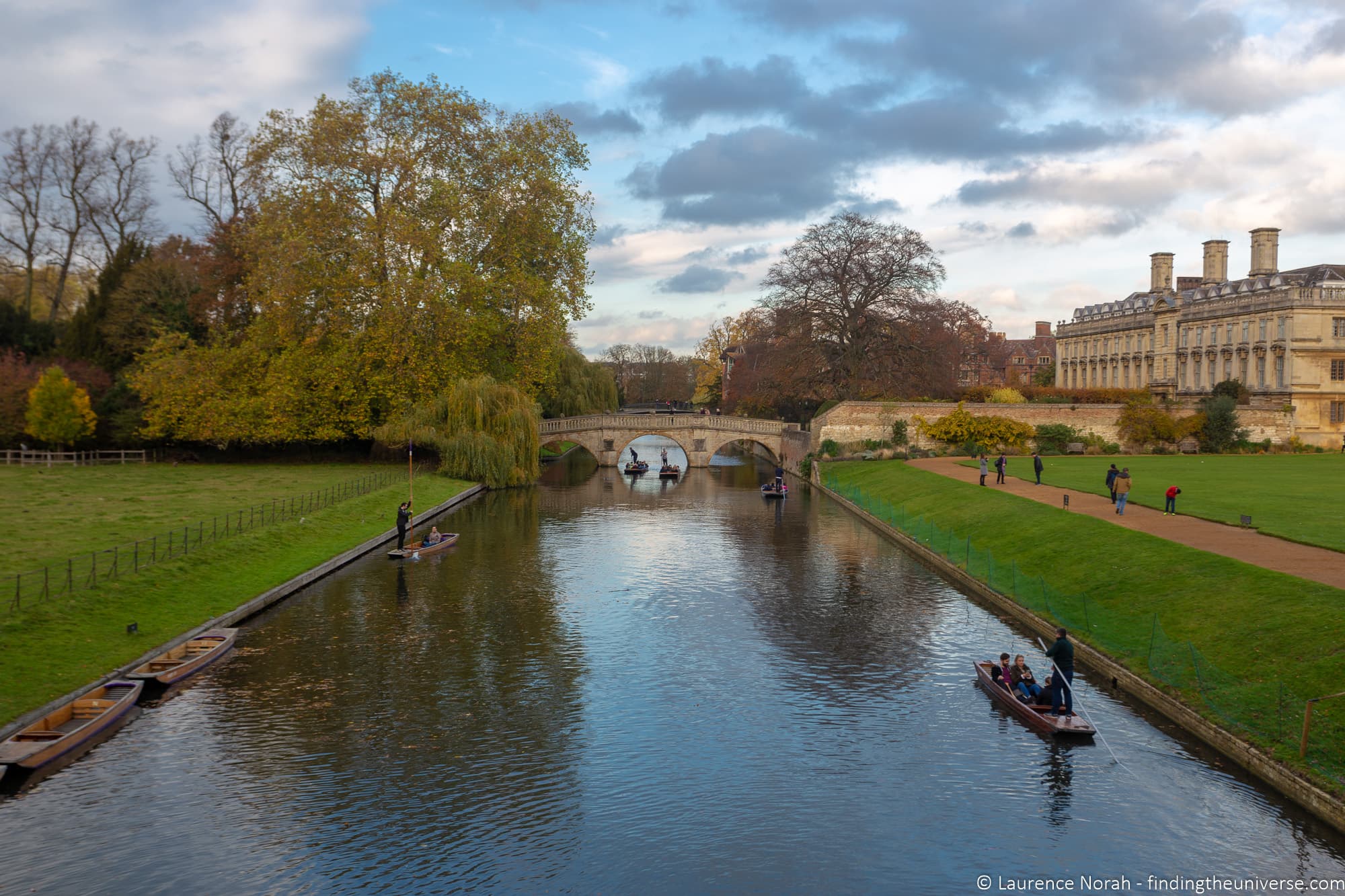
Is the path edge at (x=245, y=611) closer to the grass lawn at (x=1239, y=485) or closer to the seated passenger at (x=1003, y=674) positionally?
the seated passenger at (x=1003, y=674)

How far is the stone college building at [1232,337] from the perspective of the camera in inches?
3110

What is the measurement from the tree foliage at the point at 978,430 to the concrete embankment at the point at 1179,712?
1441 inches

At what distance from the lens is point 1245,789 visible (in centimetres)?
1586

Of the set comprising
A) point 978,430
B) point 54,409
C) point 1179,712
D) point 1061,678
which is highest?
point 54,409

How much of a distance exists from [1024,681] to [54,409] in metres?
62.9

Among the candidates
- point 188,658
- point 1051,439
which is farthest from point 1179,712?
point 1051,439

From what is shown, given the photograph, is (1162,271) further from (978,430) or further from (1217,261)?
(978,430)

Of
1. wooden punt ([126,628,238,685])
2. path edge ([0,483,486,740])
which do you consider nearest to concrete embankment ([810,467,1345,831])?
wooden punt ([126,628,238,685])

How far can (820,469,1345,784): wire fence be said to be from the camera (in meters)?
16.3

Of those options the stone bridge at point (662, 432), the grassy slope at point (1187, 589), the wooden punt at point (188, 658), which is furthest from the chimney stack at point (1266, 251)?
the wooden punt at point (188, 658)

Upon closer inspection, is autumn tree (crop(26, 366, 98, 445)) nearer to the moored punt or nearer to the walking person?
the walking person

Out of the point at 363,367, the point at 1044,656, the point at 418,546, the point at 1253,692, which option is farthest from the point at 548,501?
the point at 1253,692

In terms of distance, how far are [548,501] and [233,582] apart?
1082 inches

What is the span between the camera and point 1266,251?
92625 mm
